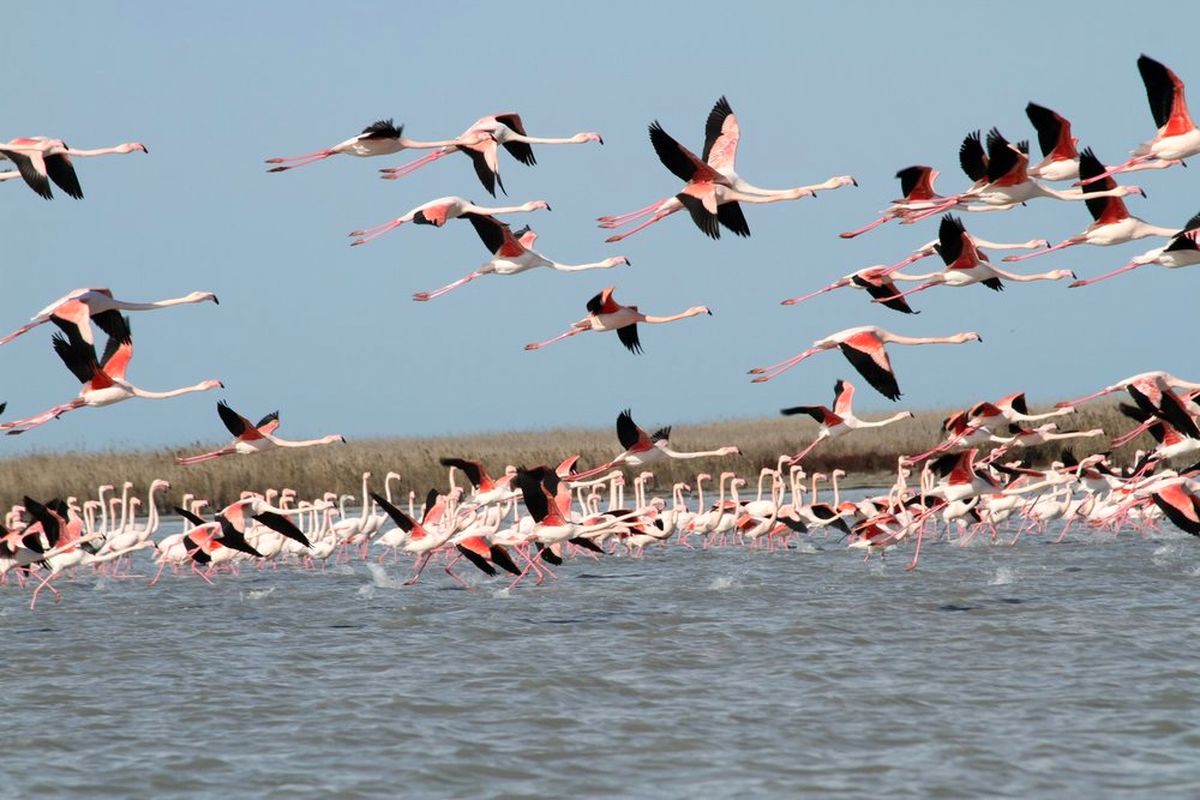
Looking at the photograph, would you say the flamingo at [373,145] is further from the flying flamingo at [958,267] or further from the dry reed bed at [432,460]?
the dry reed bed at [432,460]

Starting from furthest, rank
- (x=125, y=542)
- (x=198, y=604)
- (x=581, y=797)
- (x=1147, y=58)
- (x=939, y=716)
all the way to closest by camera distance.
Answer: (x=125, y=542)
(x=198, y=604)
(x=1147, y=58)
(x=939, y=716)
(x=581, y=797)

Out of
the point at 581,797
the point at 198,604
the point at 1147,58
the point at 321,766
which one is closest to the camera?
the point at 581,797

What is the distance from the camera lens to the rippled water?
8898 millimetres

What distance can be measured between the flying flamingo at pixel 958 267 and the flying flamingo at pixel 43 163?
6032 millimetres

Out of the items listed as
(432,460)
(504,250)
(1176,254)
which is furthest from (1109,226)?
(432,460)

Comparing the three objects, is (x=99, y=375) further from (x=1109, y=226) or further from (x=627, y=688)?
(x=1109, y=226)

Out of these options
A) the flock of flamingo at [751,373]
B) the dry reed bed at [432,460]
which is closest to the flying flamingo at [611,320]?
the flock of flamingo at [751,373]

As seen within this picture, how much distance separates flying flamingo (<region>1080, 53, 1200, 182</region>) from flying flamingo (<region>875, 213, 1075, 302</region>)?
1.32 m

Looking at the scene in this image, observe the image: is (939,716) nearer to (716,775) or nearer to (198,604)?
(716,775)

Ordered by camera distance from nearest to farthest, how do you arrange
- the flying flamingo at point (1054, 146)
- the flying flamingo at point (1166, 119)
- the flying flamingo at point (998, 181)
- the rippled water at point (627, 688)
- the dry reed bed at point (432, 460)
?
the rippled water at point (627, 688) → the flying flamingo at point (1166, 119) → the flying flamingo at point (998, 181) → the flying flamingo at point (1054, 146) → the dry reed bed at point (432, 460)

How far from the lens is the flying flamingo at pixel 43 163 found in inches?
484

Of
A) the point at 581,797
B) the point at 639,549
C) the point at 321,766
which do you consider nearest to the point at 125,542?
the point at 639,549

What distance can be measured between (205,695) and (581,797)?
3.87 m

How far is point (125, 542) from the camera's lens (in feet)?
63.4
